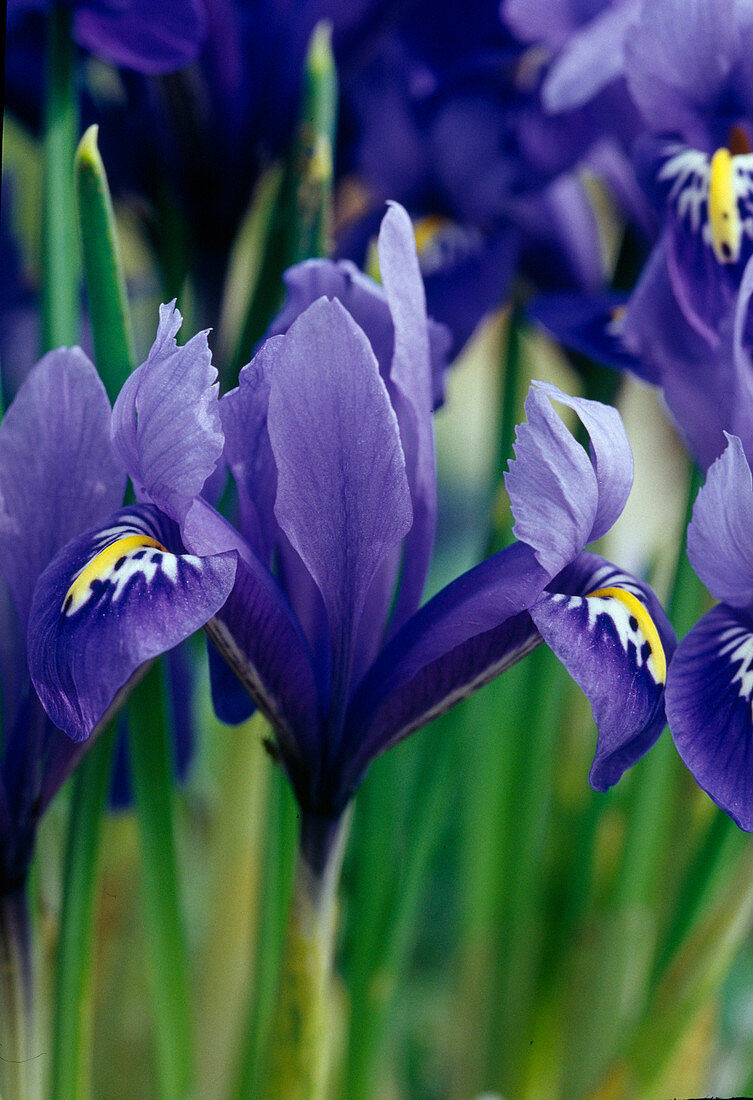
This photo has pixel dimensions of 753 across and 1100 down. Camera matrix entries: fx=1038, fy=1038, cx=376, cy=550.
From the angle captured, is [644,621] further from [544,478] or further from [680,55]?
[680,55]

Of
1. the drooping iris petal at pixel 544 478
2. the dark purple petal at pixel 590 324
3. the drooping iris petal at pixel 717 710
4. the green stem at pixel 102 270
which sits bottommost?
the drooping iris petal at pixel 717 710

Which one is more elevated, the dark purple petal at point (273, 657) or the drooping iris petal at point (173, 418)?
the drooping iris petal at point (173, 418)

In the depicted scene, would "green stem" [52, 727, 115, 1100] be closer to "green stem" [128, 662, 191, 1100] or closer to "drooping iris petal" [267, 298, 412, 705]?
"green stem" [128, 662, 191, 1100]

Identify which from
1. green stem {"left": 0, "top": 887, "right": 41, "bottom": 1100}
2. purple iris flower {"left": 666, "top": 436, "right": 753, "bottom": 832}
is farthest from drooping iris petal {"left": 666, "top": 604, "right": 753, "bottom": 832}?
green stem {"left": 0, "top": 887, "right": 41, "bottom": 1100}

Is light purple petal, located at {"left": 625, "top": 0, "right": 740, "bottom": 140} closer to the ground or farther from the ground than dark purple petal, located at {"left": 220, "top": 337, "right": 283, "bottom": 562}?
farther from the ground

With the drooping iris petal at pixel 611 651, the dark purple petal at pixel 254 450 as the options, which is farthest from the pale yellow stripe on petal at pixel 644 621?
the dark purple petal at pixel 254 450

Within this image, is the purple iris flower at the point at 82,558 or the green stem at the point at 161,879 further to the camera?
the green stem at the point at 161,879

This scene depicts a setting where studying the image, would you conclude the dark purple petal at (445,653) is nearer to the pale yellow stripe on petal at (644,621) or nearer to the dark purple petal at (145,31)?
the pale yellow stripe on petal at (644,621)
